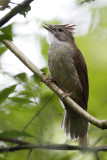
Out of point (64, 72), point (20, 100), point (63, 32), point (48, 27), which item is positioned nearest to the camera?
point (20, 100)

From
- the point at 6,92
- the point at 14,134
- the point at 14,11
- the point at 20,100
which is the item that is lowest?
the point at 14,134

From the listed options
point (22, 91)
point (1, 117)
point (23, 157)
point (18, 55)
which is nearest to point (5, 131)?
point (1, 117)

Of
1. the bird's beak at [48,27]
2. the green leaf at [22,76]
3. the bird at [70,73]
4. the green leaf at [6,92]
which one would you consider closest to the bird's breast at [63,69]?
the bird at [70,73]

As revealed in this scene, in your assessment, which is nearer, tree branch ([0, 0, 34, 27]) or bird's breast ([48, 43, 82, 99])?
tree branch ([0, 0, 34, 27])

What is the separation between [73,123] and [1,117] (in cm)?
381

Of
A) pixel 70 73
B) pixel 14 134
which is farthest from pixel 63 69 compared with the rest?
pixel 14 134

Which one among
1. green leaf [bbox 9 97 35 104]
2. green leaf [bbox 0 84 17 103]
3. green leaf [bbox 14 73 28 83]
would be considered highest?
green leaf [bbox 14 73 28 83]

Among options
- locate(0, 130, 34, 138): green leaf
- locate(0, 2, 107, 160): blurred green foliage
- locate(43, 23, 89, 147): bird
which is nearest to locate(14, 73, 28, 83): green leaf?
locate(0, 2, 107, 160): blurred green foliage

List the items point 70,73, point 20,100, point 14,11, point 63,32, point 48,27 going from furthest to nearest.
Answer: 1. point 63,32
2. point 48,27
3. point 70,73
4. point 14,11
5. point 20,100

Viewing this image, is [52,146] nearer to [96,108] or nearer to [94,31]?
[96,108]

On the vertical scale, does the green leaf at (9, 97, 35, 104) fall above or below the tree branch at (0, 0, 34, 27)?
below

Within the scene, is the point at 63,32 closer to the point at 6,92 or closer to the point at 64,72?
the point at 64,72

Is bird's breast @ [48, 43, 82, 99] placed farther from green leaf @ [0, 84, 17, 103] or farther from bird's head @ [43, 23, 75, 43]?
green leaf @ [0, 84, 17, 103]

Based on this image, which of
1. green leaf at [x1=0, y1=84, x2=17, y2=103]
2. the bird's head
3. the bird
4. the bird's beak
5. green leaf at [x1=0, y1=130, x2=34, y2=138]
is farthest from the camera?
the bird's head
